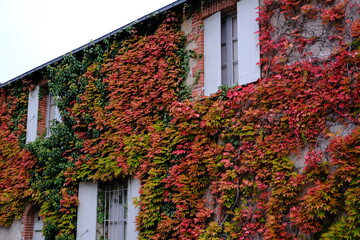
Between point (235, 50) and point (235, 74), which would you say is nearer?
point (235, 74)

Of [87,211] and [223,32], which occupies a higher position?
[223,32]

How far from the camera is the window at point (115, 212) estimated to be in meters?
9.36

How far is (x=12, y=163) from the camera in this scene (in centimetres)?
1222

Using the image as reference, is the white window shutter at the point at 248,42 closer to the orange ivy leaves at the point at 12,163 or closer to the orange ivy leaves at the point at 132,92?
the orange ivy leaves at the point at 132,92

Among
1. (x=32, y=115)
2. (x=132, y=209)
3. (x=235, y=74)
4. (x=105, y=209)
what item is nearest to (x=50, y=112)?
(x=32, y=115)

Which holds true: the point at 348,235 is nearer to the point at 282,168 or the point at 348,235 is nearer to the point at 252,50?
the point at 282,168

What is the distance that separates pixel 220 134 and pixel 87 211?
3.88 meters

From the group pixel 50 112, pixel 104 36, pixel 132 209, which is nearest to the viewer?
pixel 132 209

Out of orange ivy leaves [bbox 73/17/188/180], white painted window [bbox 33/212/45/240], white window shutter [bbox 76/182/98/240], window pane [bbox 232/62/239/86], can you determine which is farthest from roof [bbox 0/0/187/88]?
white painted window [bbox 33/212/45/240]

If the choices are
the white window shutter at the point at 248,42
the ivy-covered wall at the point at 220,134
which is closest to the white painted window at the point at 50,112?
the ivy-covered wall at the point at 220,134

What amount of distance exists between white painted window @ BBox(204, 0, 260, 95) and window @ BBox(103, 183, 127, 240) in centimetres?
307

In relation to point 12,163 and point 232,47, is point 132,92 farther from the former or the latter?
point 12,163

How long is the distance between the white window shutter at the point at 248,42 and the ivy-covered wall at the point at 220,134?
0.59ft

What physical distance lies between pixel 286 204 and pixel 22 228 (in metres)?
7.92
